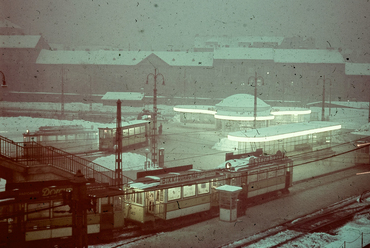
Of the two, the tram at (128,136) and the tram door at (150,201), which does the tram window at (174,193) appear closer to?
the tram door at (150,201)

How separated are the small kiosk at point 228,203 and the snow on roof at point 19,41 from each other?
231 feet

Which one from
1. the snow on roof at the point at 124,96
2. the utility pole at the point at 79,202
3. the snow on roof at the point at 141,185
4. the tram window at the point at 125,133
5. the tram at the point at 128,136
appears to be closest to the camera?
the utility pole at the point at 79,202

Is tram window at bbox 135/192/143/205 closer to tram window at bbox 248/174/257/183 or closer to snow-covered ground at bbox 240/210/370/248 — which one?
snow-covered ground at bbox 240/210/370/248

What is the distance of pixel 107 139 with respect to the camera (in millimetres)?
32062

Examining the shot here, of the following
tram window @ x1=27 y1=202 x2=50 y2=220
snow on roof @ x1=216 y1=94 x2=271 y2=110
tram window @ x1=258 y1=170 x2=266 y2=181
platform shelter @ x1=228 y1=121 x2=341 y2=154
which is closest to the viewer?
tram window @ x1=27 y1=202 x2=50 y2=220

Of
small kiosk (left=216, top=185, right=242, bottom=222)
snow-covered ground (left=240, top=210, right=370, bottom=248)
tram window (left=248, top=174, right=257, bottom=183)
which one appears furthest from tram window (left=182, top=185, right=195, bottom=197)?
snow-covered ground (left=240, top=210, right=370, bottom=248)

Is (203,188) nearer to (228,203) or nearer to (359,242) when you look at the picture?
(228,203)

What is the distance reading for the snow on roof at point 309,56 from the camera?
75.7 m

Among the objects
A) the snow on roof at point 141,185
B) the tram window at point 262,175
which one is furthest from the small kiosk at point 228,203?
the tram window at point 262,175

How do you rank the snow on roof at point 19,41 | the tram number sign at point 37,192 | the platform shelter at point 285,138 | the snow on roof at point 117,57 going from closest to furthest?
the tram number sign at point 37,192 → the platform shelter at point 285,138 → the snow on roof at point 117,57 → the snow on roof at point 19,41

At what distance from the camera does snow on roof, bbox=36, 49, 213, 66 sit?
76688 mm

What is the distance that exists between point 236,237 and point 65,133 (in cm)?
2178

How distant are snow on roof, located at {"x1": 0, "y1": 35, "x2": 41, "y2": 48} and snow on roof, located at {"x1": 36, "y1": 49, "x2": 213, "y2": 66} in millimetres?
2631

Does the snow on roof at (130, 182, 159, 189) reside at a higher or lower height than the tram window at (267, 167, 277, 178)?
higher
